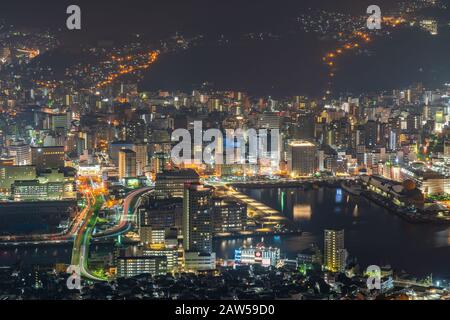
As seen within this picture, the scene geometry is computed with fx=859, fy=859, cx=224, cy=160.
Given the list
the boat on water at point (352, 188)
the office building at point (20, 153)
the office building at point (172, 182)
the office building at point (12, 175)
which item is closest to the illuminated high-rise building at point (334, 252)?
the office building at point (172, 182)

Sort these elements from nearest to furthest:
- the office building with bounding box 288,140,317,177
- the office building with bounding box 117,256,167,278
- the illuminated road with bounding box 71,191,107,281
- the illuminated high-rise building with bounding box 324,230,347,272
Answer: the office building with bounding box 117,256,167,278 → the illuminated road with bounding box 71,191,107,281 → the illuminated high-rise building with bounding box 324,230,347,272 → the office building with bounding box 288,140,317,177

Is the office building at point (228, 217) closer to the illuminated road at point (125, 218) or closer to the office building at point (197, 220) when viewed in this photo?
the office building at point (197, 220)

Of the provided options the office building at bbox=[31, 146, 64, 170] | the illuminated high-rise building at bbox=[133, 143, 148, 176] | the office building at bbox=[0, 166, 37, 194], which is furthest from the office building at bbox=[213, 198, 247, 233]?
the office building at bbox=[31, 146, 64, 170]

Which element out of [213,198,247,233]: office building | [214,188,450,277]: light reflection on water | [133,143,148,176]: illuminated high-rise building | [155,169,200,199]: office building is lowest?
[214,188,450,277]: light reflection on water

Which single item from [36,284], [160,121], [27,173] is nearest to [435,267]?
[36,284]

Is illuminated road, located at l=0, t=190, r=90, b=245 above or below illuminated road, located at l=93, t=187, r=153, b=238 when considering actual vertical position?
below

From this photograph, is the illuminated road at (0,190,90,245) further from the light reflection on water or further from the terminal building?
the terminal building

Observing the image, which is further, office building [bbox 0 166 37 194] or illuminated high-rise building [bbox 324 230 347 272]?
office building [bbox 0 166 37 194]

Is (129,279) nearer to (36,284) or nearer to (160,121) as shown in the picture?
(36,284)

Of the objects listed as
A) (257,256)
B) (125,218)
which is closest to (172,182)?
(125,218)

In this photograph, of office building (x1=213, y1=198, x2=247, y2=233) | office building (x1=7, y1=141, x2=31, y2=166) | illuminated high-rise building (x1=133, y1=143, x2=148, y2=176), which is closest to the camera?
office building (x1=213, y1=198, x2=247, y2=233)
